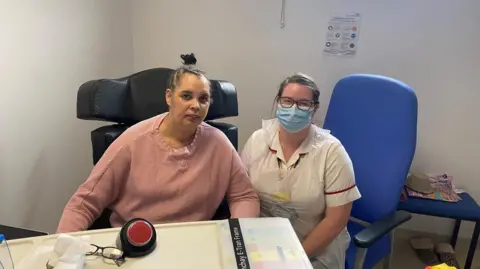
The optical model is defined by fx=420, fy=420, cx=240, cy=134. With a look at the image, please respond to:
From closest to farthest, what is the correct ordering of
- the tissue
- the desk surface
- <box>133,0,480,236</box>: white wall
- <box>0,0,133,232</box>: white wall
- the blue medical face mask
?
the tissue, the blue medical face mask, <box>0,0,133,232</box>: white wall, the desk surface, <box>133,0,480,236</box>: white wall

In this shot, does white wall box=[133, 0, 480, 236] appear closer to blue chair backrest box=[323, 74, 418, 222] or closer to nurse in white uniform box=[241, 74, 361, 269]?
blue chair backrest box=[323, 74, 418, 222]

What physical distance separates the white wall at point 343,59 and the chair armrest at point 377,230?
2.87 ft

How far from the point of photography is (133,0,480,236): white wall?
→ 7.54 ft

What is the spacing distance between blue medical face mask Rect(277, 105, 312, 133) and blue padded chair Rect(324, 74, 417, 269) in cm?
43

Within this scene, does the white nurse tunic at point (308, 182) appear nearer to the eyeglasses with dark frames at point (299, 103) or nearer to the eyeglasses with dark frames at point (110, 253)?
the eyeglasses with dark frames at point (299, 103)

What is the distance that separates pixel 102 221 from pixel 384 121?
123 cm

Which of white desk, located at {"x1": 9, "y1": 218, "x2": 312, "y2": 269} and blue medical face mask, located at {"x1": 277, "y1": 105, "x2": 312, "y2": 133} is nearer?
white desk, located at {"x1": 9, "y1": 218, "x2": 312, "y2": 269}

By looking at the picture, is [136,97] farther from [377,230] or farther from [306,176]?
[377,230]

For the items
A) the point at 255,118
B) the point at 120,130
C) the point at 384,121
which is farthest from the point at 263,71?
the point at 120,130

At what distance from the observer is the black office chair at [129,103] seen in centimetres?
163

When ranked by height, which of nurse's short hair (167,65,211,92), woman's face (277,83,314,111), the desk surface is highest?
nurse's short hair (167,65,211,92)

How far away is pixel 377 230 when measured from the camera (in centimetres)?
158

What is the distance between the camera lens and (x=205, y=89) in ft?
4.92

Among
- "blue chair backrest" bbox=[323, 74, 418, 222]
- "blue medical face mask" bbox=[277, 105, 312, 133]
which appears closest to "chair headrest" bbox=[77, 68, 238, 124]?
"blue medical face mask" bbox=[277, 105, 312, 133]
